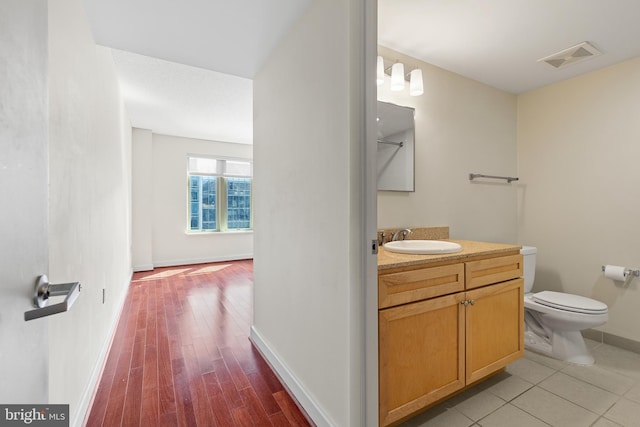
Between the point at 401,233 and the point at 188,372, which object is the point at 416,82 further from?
the point at 188,372

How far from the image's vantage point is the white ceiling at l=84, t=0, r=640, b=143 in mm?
1567

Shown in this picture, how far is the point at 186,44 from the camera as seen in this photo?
187cm

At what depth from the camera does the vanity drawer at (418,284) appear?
4.16ft

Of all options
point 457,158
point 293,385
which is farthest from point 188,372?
point 457,158

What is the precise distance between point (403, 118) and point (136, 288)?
396 centimetres

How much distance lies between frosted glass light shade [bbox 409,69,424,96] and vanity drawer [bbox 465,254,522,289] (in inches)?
50.5

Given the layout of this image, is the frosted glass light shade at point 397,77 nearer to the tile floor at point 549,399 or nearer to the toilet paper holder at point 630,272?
the tile floor at point 549,399

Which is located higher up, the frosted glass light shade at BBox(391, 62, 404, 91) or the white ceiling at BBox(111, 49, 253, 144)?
the white ceiling at BBox(111, 49, 253, 144)

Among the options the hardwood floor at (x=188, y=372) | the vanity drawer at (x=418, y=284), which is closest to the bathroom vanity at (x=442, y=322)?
the vanity drawer at (x=418, y=284)

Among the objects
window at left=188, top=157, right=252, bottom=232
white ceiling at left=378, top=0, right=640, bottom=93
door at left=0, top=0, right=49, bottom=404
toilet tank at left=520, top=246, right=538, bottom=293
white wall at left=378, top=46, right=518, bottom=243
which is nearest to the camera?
door at left=0, top=0, right=49, bottom=404

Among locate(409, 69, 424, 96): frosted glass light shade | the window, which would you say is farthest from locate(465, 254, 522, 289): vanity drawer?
the window

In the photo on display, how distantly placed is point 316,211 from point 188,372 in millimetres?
1476

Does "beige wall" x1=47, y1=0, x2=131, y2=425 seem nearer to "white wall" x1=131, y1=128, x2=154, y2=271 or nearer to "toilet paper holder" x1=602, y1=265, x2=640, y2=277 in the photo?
"white wall" x1=131, y1=128, x2=154, y2=271

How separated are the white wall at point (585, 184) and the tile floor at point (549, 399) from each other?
2.39 ft
